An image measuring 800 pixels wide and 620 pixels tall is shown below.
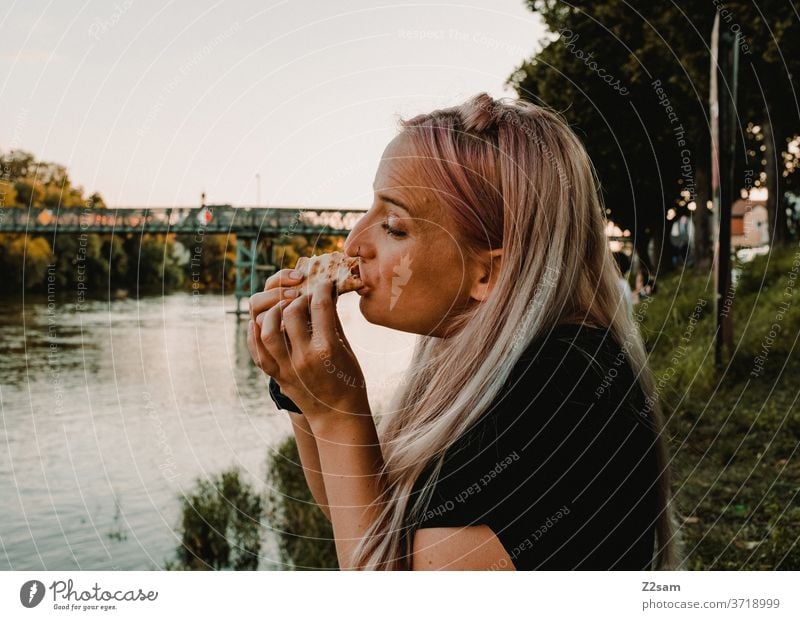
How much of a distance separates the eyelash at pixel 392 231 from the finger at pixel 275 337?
0.20 metres

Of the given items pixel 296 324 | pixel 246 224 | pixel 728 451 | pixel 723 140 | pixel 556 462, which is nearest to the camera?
pixel 556 462

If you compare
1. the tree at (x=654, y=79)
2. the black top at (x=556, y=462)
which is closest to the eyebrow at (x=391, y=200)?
the black top at (x=556, y=462)

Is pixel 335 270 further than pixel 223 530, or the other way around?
pixel 223 530

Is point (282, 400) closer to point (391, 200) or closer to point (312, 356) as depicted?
point (312, 356)

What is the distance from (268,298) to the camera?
1.12 m

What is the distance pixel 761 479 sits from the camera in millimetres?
3893

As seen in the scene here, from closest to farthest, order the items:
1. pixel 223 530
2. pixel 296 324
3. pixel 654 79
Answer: pixel 296 324 → pixel 223 530 → pixel 654 79

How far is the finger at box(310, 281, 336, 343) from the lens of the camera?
107 centimetres

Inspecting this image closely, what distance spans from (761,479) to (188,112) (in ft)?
9.68

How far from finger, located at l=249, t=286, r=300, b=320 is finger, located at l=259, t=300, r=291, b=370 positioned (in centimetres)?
2

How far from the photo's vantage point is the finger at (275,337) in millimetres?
1085

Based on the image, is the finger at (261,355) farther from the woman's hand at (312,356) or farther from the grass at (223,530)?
the grass at (223,530)

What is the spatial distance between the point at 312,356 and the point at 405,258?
219 millimetres

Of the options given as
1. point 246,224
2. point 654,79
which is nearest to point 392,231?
point 246,224
